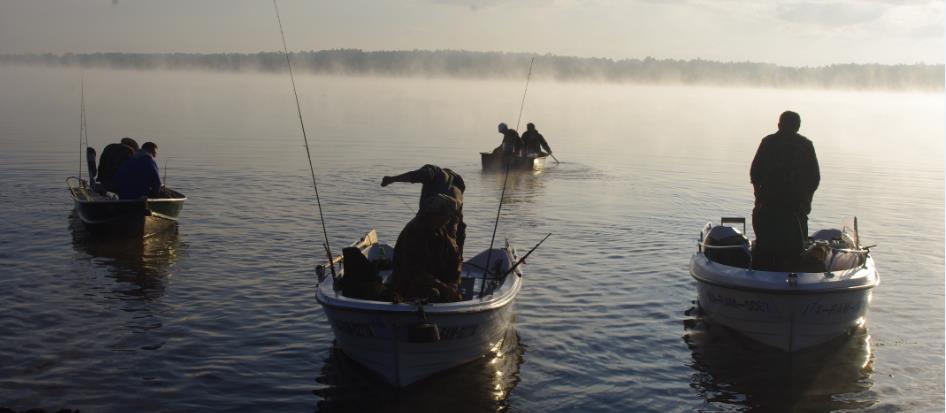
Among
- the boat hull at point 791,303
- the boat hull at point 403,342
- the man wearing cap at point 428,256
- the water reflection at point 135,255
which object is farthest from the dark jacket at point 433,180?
the water reflection at point 135,255

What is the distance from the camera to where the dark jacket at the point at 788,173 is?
11.3 metres

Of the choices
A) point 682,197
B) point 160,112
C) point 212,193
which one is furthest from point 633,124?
point 212,193

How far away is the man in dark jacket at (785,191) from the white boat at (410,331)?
10.9ft

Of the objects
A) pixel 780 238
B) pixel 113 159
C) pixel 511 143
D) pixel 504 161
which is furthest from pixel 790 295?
pixel 511 143

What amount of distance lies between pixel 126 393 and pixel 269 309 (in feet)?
10.9

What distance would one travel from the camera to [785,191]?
11.3 metres

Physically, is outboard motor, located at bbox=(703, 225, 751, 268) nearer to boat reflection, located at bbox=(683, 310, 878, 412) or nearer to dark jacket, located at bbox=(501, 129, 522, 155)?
boat reflection, located at bbox=(683, 310, 878, 412)

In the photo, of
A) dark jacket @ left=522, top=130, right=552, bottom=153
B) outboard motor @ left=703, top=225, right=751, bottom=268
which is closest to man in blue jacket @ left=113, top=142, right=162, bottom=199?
outboard motor @ left=703, top=225, right=751, bottom=268

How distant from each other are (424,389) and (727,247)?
439cm

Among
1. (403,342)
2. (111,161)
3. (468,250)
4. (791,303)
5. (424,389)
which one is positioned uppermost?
(111,161)

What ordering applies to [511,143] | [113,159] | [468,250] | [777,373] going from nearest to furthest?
[777,373] → [468,250] → [113,159] → [511,143]

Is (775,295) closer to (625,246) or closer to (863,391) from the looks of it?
(863,391)

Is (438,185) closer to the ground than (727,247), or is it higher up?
higher up

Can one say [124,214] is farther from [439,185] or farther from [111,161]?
[439,185]
